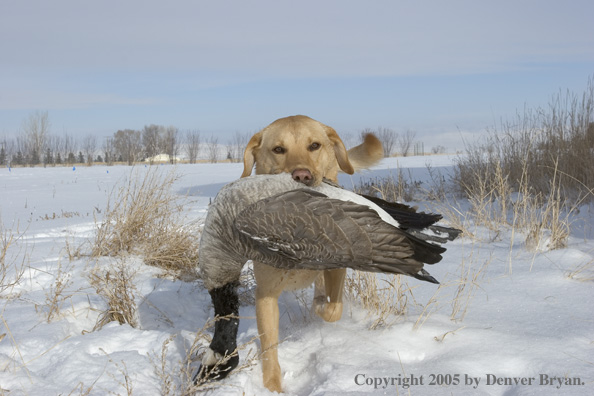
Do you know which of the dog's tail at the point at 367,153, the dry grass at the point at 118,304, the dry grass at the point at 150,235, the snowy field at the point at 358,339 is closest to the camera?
the snowy field at the point at 358,339

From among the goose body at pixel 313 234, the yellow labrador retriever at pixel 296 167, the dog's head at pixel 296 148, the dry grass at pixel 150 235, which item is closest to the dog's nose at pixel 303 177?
the yellow labrador retriever at pixel 296 167

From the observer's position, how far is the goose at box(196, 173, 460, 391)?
191cm

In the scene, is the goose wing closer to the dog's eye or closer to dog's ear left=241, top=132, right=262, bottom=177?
the dog's eye

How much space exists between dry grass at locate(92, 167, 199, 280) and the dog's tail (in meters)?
1.88

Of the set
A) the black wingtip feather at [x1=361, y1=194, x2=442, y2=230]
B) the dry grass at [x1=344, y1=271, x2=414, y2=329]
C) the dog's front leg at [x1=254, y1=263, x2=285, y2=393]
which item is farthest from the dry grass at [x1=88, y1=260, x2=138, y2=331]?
the black wingtip feather at [x1=361, y1=194, x2=442, y2=230]

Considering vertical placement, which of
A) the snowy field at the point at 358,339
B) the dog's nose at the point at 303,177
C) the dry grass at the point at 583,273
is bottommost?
the snowy field at the point at 358,339

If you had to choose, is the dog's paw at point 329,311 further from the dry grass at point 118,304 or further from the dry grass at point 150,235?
the dry grass at point 150,235

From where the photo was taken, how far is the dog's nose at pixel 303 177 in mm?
2604

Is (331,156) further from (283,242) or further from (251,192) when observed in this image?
(283,242)

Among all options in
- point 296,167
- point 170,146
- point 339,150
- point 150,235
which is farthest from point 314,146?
point 170,146

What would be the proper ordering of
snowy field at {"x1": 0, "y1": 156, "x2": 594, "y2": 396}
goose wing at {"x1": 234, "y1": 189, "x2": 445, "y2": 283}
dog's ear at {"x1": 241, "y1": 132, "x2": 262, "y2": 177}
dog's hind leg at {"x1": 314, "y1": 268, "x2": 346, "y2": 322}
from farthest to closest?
dog's ear at {"x1": 241, "y1": 132, "x2": 262, "y2": 177} → dog's hind leg at {"x1": 314, "y1": 268, "x2": 346, "y2": 322} → snowy field at {"x1": 0, "y1": 156, "x2": 594, "y2": 396} → goose wing at {"x1": 234, "y1": 189, "x2": 445, "y2": 283}

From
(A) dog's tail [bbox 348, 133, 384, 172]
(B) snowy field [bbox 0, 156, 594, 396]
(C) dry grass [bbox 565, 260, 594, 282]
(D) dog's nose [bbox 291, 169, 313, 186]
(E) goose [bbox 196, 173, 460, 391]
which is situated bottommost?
(B) snowy field [bbox 0, 156, 594, 396]

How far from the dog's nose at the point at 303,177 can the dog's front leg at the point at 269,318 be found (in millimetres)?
507

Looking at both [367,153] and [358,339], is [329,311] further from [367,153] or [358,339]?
[367,153]
